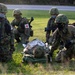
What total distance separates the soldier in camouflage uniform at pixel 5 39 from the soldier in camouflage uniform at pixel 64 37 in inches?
44.9

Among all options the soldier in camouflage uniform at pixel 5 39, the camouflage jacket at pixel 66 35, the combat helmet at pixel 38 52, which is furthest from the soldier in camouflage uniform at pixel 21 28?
the camouflage jacket at pixel 66 35

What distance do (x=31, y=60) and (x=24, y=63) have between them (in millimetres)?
211

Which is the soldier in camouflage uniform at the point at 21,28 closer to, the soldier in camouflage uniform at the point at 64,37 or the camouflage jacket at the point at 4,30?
the camouflage jacket at the point at 4,30

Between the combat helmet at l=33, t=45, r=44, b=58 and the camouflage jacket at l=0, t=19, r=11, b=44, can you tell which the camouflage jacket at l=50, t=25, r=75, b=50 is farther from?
the camouflage jacket at l=0, t=19, r=11, b=44

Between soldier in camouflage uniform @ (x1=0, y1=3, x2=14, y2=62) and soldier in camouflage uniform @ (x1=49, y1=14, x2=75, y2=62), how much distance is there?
3.74ft

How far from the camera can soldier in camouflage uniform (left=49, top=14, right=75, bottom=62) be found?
9336 millimetres

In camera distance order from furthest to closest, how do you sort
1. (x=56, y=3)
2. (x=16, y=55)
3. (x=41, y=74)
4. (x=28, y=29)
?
(x=56, y=3) < (x=28, y=29) < (x=16, y=55) < (x=41, y=74)

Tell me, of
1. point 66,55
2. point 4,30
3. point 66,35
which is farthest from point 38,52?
point 4,30

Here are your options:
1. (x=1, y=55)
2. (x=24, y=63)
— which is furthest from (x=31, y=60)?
(x=1, y=55)

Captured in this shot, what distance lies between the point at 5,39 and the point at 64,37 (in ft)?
5.18

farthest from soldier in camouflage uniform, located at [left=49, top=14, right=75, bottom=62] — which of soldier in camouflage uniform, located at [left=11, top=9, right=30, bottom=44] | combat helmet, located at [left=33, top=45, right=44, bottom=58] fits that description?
soldier in camouflage uniform, located at [left=11, top=9, right=30, bottom=44]

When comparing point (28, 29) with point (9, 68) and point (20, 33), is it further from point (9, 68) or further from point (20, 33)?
point (9, 68)

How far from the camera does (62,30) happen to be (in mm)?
9438

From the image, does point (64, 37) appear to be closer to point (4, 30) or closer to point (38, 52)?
point (38, 52)
